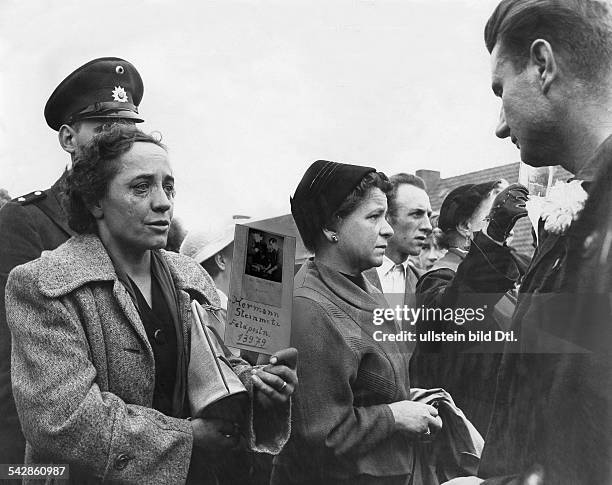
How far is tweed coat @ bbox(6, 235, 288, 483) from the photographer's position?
11.4 ft

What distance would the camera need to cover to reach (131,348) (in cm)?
360

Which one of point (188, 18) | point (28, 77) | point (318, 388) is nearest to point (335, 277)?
point (318, 388)

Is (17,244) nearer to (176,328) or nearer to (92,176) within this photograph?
(92,176)

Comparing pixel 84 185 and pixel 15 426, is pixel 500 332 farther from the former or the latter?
pixel 15 426

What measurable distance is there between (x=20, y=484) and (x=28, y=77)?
5.49ft

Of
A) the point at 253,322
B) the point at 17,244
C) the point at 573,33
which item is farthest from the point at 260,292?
the point at 573,33

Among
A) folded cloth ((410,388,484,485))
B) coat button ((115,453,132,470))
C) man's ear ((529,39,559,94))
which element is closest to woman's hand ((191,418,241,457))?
coat button ((115,453,132,470))

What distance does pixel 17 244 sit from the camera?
3982mm

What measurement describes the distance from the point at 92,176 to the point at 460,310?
1499 mm

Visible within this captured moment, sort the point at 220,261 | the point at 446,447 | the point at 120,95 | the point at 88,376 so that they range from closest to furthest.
→ 1. the point at 88,376
2. the point at 446,447
3. the point at 220,261
4. the point at 120,95

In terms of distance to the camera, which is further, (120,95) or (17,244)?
(120,95)

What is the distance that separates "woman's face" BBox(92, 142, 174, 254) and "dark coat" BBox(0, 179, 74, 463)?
0.21m

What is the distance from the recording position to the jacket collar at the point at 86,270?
11.7ft

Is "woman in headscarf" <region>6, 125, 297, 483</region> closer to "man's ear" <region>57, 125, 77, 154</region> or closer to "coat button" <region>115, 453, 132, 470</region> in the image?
"coat button" <region>115, 453, 132, 470</region>
